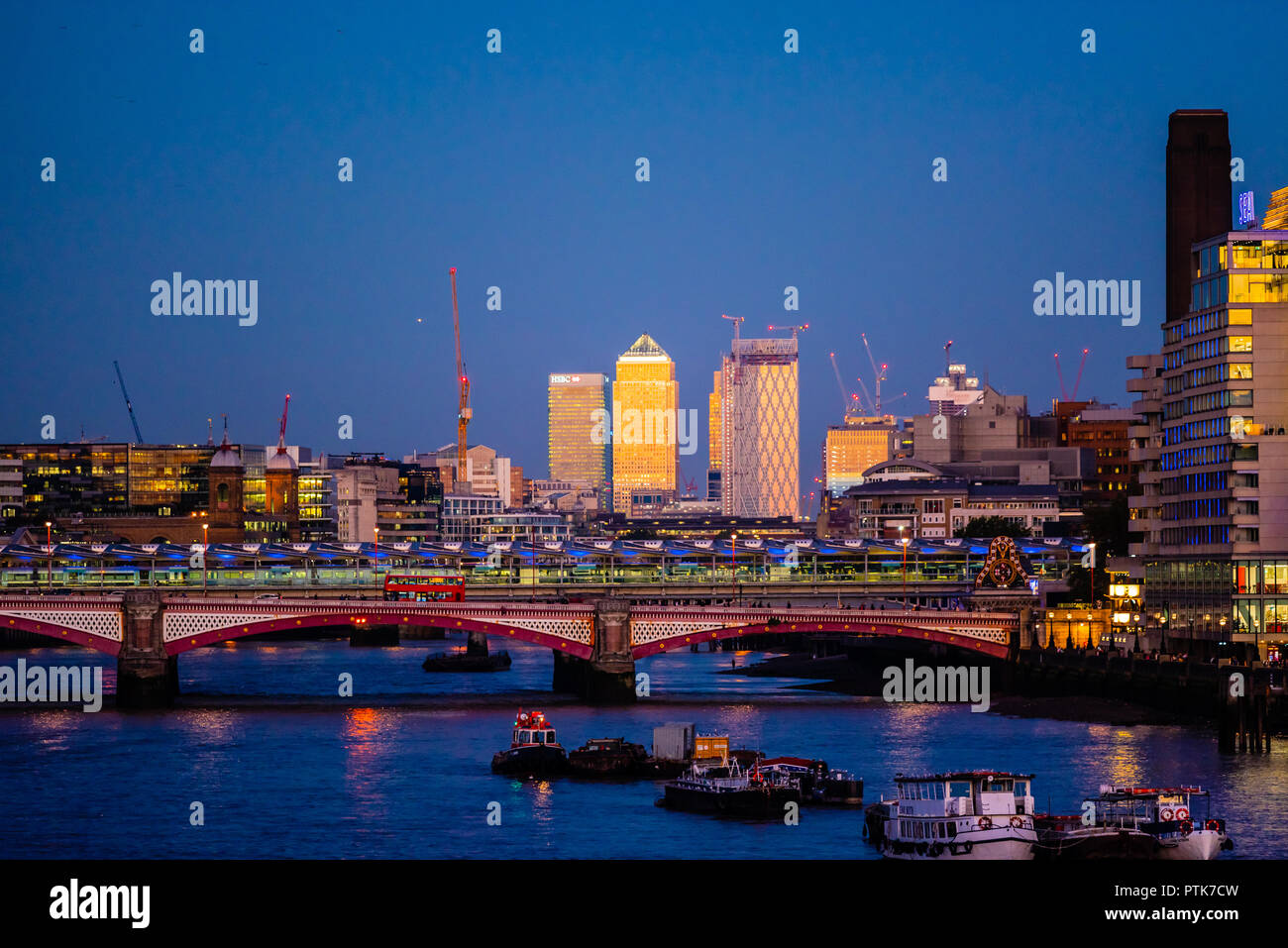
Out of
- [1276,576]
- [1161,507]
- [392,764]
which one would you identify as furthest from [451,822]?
[1161,507]

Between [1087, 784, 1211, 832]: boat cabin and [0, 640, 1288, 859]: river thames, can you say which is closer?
[1087, 784, 1211, 832]: boat cabin

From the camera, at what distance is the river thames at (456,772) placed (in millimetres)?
62281

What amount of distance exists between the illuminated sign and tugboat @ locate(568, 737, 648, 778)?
50.1 m

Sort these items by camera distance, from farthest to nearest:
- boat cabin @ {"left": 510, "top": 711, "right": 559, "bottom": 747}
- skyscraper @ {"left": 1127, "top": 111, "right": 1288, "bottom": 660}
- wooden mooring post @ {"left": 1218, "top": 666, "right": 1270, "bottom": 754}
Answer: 1. skyscraper @ {"left": 1127, "top": 111, "right": 1288, "bottom": 660}
2. boat cabin @ {"left": 510, "top": 711, "right": 559, "bottom": 747}
3. wooden mooring post @ {"left": 1218, "top": 666, "right": 1270, "bottom": 754}

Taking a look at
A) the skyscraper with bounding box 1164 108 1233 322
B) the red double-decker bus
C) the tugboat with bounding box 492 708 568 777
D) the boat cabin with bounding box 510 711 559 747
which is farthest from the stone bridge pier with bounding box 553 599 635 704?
the skyscraper with bounding box 1164 108 1233 322

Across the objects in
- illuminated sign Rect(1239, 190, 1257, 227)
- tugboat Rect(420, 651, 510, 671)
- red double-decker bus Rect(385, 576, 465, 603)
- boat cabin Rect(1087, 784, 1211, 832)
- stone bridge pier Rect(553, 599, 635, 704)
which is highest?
illuminated sign Rect(1239, 190, 1257, 227)

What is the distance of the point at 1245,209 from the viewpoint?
111062 mm

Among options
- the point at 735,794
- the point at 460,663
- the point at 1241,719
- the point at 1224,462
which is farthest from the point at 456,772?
the point at 460,663

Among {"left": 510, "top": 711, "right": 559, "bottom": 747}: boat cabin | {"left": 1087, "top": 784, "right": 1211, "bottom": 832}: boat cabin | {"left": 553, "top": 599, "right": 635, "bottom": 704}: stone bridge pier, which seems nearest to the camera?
{"left": 1087, "top": 784, "right": 1211, "bottom": 832}: boat cabin

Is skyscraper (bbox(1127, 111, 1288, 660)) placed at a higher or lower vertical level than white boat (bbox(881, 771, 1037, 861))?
higher

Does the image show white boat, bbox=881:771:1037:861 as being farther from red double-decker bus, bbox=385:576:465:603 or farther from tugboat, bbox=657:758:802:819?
red double-decker bus, bbox=385:576:465:603

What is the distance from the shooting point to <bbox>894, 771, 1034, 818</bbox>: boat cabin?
58.2m

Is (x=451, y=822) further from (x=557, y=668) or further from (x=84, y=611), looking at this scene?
(x=557, y=668)
